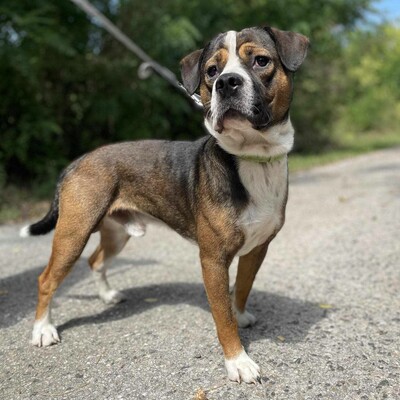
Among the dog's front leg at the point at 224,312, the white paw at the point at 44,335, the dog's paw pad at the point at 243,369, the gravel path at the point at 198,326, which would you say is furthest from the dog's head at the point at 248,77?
the white paw at the point at 44,335

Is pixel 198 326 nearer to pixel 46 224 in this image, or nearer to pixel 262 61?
pixel 46 224

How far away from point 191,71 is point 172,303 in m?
2.06

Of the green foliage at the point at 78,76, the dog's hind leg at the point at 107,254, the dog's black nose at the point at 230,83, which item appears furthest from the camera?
the green foliage at the point at 78,76

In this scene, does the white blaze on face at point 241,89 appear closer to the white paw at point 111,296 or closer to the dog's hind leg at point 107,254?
the dog's hind leg at point 107,254

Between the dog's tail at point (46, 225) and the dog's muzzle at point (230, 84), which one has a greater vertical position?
the dog's muzzle at point (230, 84)

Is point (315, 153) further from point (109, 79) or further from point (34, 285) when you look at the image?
point (34, 285)

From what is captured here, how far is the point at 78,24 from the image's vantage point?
36.6ft

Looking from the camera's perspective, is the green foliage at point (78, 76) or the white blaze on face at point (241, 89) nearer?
the white blaze on face at point (241, 89)

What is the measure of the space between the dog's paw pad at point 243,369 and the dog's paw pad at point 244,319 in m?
0.70

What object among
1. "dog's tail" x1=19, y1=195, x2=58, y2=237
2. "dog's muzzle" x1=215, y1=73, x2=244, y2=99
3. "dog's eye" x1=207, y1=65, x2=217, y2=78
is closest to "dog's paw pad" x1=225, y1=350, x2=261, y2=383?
"dog's muzzle" x1=215, y1=73, x2=244, y2=99

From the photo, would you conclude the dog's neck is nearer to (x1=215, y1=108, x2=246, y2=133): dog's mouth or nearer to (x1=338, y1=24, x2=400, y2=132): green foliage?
(x1=215, y1=108, x2=246, y2=133): dog's mouth

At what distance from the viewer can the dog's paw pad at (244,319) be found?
151 inches

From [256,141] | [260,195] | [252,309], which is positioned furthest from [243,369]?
[256,141]

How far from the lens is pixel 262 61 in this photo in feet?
10.0
